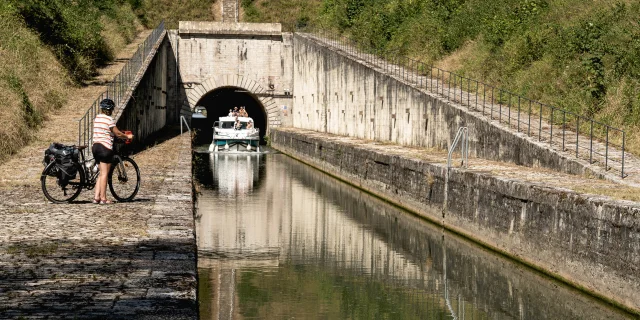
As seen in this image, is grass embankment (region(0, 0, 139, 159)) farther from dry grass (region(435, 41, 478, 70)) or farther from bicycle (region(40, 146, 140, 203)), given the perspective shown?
dry grass (region(435, 41, 478, 70))

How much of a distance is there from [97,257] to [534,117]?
14984 millimetres

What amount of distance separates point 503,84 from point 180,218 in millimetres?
17160

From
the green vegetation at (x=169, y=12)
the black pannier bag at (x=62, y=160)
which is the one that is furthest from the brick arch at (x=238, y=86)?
the black pannier bag at (x=62, y=160)

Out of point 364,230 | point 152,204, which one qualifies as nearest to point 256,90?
point 364,230

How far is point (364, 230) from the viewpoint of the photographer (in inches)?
692

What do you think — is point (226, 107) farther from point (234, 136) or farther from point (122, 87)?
point (122, 87)

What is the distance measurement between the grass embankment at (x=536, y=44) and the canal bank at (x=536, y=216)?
12.5ft

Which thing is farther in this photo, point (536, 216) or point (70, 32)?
point (70, 32)

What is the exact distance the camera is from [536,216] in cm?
1259

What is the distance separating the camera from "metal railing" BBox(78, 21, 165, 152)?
2203 cm

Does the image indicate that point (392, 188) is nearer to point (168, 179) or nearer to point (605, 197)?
point (168, 179)

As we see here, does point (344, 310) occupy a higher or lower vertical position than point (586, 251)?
lower

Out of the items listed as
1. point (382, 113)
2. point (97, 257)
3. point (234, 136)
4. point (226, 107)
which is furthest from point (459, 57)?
point (226, 107)

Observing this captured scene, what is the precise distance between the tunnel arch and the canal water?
90.6 ft
